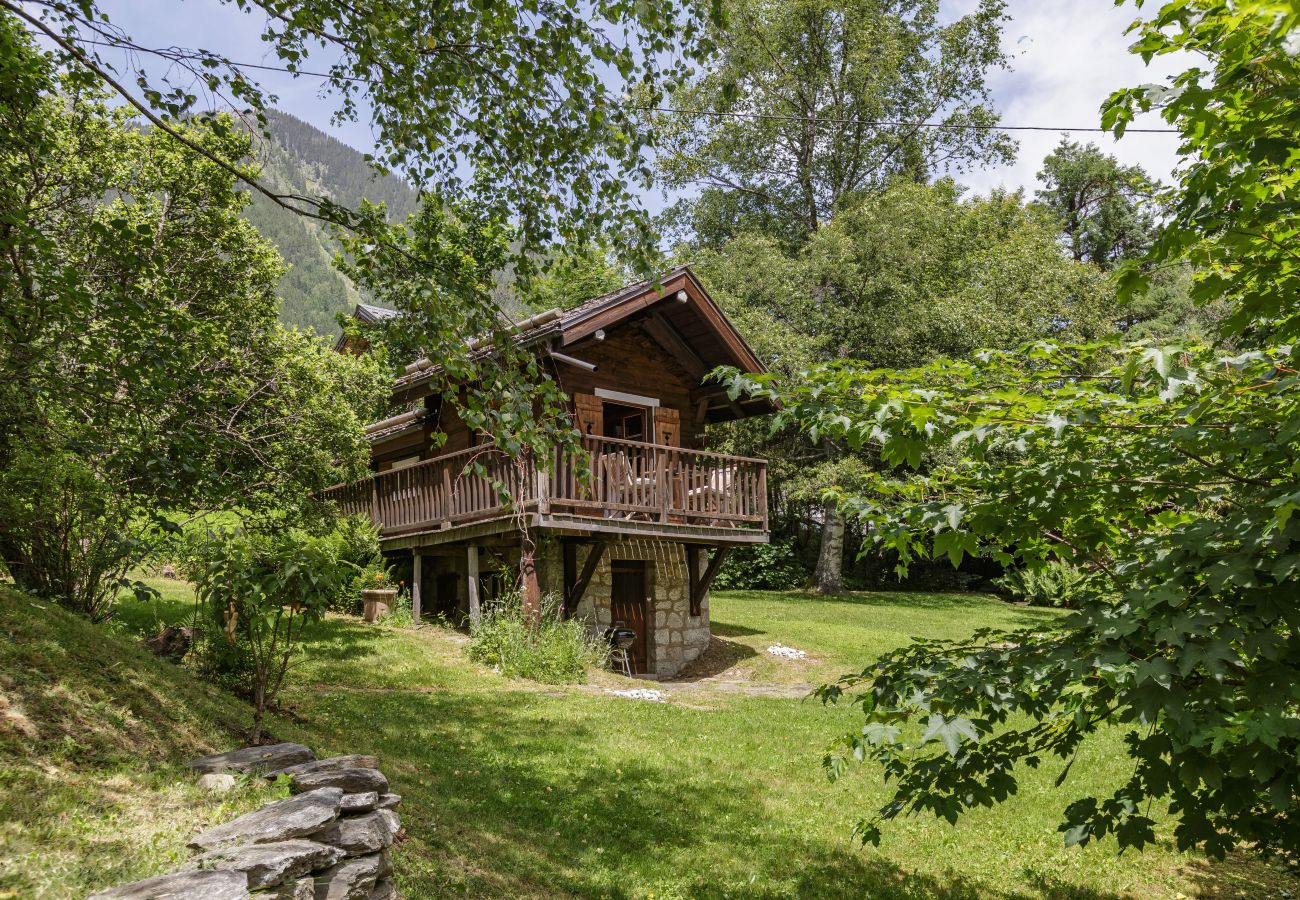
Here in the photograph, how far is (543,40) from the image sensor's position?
4938mm

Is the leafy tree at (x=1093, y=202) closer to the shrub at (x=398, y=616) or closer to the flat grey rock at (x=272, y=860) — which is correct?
the shrub at (x=398, y=616)

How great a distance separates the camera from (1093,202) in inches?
1512

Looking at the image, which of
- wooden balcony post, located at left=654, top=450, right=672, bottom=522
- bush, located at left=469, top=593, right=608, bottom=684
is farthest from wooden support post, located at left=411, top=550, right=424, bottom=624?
wooden balcony post, located at left=654, top=450, right=672, bottom=522

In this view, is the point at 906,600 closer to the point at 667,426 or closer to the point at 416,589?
the point at 667,426

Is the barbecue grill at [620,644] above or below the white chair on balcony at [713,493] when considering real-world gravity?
below

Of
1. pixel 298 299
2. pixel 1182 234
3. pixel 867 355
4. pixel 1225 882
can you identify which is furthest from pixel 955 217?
pixel 298 299

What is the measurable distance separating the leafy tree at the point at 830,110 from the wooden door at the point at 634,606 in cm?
1591

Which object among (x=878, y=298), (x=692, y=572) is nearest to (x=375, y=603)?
(x=692, y=572)

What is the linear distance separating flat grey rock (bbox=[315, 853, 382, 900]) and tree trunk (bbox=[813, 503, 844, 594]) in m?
20.8

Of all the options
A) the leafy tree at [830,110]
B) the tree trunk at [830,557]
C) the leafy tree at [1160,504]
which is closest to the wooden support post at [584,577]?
the leafy tree at [1160,504]

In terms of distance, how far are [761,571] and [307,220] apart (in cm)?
5666

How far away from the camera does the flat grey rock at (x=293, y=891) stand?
10.0 feet

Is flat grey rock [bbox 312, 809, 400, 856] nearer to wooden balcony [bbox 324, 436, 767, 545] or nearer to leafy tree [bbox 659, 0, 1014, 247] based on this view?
wooden balcony [bbox 324, 436, 767, 545]

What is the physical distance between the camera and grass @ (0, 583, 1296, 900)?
3979mm
